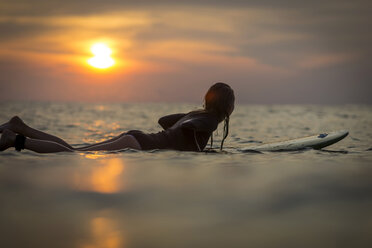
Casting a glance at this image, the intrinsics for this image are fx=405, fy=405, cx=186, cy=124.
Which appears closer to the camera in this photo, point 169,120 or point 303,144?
point 169,120

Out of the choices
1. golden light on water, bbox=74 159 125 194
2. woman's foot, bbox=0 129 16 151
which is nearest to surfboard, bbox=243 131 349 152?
golden light on water, bbox=74 159 125 194

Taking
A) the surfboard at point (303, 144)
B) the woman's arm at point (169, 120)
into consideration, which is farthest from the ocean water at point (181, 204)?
the surfboard at point (303, 144)

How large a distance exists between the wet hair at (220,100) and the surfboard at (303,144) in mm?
1589

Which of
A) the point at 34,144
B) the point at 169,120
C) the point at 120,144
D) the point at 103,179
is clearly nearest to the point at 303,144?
the point at 169,120

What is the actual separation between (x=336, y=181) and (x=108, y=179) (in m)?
2.38

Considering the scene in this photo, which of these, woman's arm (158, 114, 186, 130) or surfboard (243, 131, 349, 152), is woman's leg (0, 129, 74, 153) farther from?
surfboard (243, 131, 349, 152)

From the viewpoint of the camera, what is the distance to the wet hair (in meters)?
6.19

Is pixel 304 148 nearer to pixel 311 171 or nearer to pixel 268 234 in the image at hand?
pixel 311 171

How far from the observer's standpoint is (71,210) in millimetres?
3047

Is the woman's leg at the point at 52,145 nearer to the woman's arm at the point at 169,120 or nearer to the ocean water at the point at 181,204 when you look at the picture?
the ocean water at the point at 181,204

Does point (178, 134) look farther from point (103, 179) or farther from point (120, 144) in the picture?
point (103, 179)

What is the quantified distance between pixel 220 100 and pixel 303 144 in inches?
101

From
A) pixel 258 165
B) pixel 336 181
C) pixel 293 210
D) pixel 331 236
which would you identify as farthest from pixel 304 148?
pixel 331 236

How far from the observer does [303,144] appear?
7.88 metres
